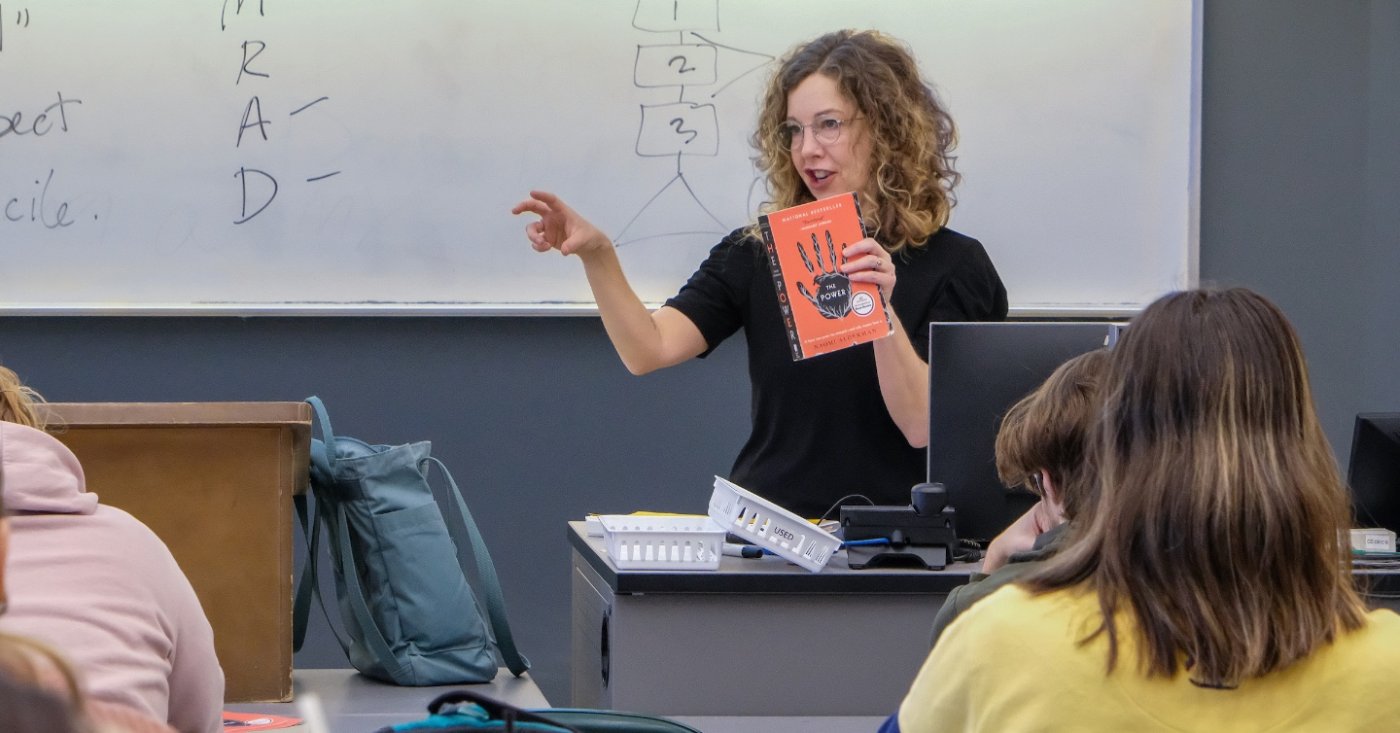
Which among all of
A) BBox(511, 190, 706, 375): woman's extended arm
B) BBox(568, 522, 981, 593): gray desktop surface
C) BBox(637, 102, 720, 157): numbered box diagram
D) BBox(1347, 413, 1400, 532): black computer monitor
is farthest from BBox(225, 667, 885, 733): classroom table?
BBox(637, 102, 720, 157): numbered box diagram

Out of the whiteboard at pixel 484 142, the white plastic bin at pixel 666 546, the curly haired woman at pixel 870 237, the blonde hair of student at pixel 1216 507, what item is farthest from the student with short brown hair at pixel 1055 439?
the whiteboard at pixel 484 142

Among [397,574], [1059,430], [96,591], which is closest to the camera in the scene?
[96,591]

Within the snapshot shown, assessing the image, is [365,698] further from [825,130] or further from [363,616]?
[825,130]

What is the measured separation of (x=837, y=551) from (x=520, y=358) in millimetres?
1362

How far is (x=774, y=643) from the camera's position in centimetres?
182

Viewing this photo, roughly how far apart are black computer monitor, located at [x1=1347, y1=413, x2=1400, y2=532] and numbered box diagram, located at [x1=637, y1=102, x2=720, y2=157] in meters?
1.47

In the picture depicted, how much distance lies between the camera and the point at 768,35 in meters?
3.14

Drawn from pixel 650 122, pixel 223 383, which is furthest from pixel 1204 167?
pixel 223 383

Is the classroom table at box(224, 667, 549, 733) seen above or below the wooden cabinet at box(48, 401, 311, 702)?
below

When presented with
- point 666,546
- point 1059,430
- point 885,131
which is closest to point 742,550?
point 666,546

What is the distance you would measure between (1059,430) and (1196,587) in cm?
41

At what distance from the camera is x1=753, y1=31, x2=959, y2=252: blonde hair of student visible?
89.3 inches

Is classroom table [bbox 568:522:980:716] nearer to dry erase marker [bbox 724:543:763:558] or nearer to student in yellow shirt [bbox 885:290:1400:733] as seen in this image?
dry erase marker [bbox 724:543:763:558]

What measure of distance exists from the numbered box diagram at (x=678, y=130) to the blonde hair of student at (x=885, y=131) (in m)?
0.76
